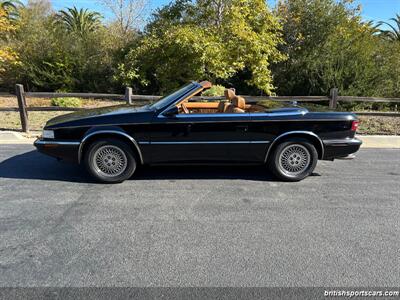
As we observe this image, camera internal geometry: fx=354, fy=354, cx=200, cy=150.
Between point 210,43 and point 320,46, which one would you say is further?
point 320,46

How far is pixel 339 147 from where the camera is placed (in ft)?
17.4

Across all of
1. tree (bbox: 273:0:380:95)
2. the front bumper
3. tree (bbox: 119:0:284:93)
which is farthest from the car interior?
tree (bbox: 273:0:380:95)

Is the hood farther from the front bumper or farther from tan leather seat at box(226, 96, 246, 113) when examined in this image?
tan leather seat at box(226, 96, 246, 113)

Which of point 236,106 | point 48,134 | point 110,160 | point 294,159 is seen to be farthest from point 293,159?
point 48,134

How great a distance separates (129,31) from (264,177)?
57.1ft

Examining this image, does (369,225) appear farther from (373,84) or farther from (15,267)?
(373,84)

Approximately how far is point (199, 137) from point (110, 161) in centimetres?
133

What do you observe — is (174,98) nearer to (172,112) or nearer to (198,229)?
(172,112)

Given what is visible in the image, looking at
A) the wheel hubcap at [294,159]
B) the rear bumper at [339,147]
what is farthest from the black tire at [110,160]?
the rear bumper at [339,147]

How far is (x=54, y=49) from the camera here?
771 inches

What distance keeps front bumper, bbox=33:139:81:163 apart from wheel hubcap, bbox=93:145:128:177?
292mm

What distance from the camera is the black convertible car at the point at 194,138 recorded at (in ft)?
16.5

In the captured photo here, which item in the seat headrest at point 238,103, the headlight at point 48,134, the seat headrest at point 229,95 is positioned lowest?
the headlight at point 48,134

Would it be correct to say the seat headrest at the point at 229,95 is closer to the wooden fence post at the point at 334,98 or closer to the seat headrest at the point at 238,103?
the seat headrest at the point at 238,103
